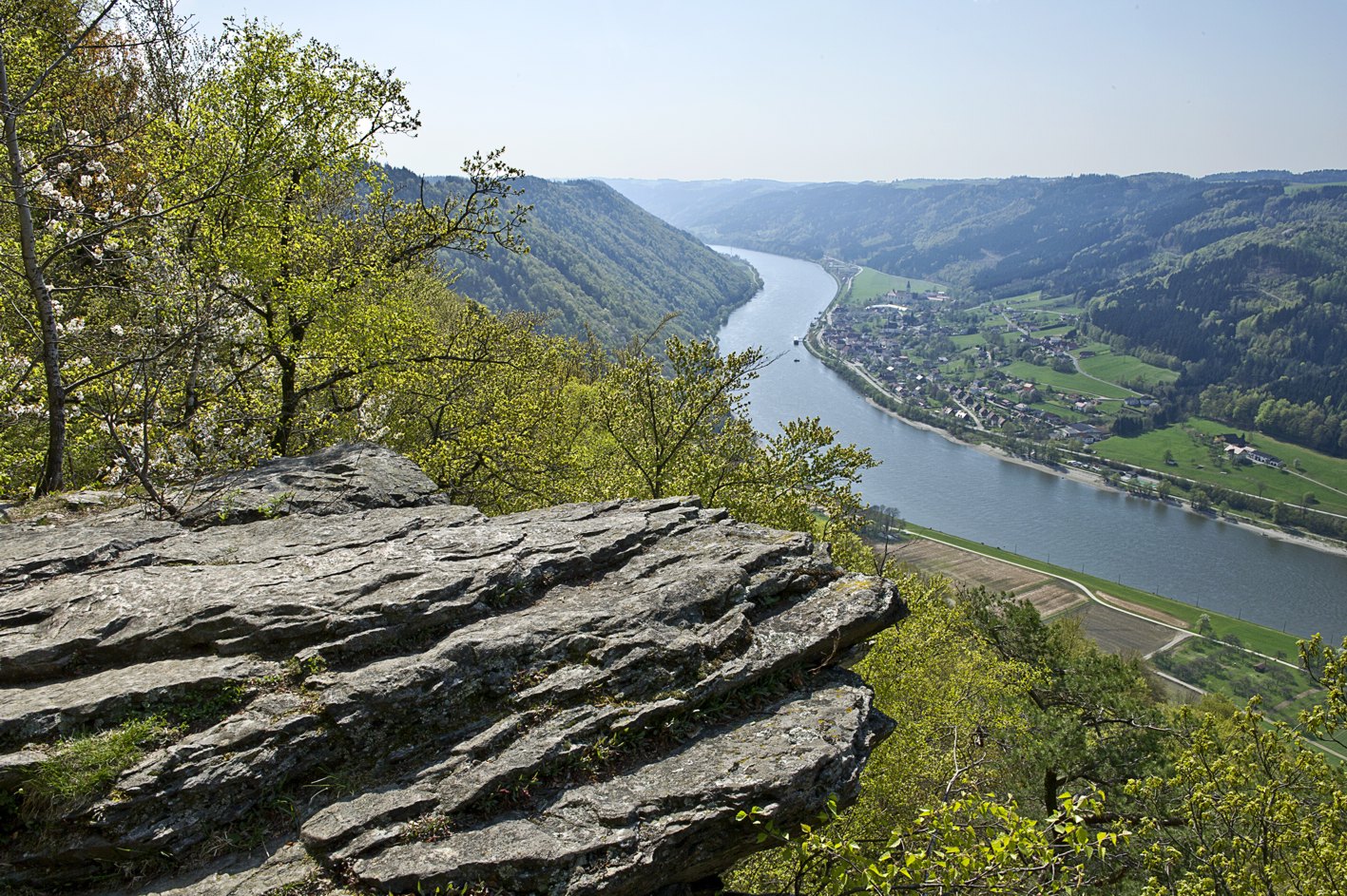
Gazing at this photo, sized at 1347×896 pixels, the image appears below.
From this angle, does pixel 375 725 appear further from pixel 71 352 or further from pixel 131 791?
pixel 71 352

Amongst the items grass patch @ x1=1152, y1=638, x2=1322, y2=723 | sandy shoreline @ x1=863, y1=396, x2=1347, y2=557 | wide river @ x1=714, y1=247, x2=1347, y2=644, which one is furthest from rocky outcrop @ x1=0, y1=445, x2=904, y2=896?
sandy shoreline @ x1=863, y1=396, x2=1347, y2=557

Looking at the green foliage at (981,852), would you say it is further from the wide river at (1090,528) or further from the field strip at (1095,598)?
the field strip at (1095,598)

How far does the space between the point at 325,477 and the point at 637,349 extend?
36.1 feet

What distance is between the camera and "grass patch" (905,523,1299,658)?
8556cm

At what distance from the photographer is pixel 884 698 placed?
18828 mm

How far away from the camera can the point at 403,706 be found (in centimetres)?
784

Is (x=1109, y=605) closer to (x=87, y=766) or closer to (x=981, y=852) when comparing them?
(x=981, y=852)

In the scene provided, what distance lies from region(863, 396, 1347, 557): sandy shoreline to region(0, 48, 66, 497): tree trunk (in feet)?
512

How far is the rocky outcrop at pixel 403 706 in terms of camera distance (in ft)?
22.3

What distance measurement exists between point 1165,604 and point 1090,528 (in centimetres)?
2451

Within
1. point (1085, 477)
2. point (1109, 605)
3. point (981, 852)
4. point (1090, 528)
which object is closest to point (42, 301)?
point (981, 852)

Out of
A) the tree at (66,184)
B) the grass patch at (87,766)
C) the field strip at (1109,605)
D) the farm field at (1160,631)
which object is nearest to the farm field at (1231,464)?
the farm field at (1160,631)

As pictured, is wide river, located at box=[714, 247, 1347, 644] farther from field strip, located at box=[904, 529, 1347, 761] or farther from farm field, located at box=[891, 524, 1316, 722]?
field strip, located at box=[904, 529, 1347, 761]

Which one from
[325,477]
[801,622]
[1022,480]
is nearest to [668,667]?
[801,622]
